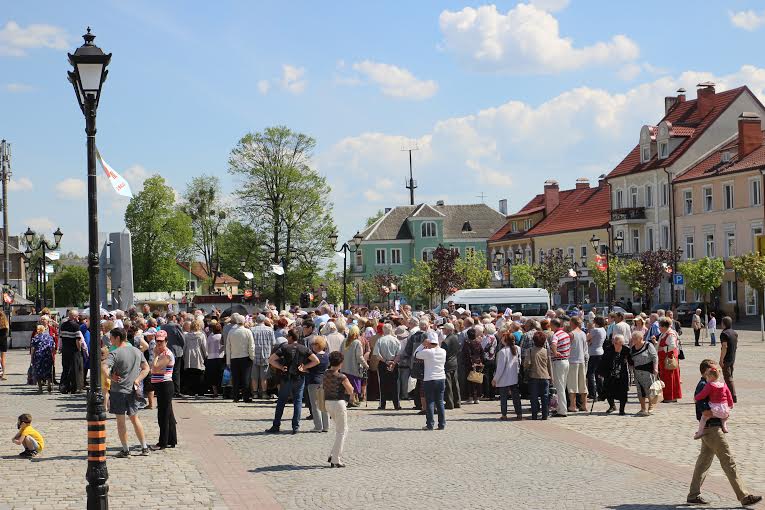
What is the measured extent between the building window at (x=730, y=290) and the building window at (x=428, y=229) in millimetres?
47809

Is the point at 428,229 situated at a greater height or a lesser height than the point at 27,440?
greater

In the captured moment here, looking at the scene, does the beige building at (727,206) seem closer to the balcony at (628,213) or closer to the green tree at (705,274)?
the green tree at (705,274)

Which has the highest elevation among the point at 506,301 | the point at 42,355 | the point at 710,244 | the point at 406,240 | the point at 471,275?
the point at 406,240

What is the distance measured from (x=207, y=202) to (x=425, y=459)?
282ft

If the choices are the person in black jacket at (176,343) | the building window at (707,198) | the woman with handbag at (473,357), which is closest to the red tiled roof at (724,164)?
the building window at (707,198)

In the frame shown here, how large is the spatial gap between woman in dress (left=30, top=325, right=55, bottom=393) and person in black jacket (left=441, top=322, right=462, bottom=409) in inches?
381

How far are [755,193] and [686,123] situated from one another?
37.1 ft

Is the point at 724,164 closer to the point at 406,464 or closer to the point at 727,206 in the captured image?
the point at 727,206

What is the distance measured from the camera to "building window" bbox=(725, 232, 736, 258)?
61.5 m

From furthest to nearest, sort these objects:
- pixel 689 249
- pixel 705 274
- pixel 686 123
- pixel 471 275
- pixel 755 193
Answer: pixel 471 275 < pixel 686 123 < pixel 689 249 < pixel 755 193 < pixel 705 274

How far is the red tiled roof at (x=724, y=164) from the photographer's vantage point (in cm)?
5978

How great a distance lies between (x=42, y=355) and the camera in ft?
82.4

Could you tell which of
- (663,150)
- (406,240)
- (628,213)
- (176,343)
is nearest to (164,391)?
(176,343)

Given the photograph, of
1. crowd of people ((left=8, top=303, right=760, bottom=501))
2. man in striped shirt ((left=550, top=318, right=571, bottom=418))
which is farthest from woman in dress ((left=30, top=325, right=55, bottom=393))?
man in striped shirt ((left=550, top=318, right=571, bottom=418))
